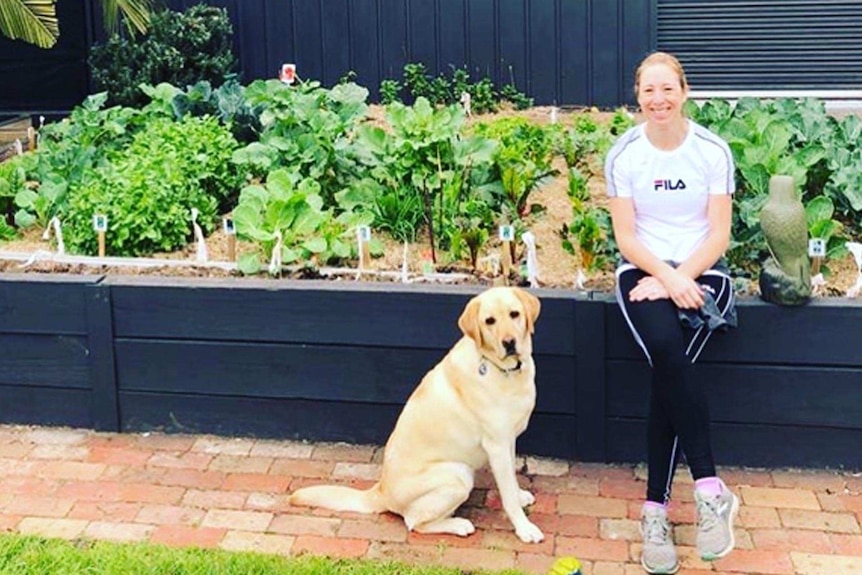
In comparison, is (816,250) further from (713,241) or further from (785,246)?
(713,241)

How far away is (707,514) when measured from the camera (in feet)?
12.1

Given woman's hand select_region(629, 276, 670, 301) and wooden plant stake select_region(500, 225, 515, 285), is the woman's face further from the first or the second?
wooden plant stake select_region(500, 225, 515, 285)

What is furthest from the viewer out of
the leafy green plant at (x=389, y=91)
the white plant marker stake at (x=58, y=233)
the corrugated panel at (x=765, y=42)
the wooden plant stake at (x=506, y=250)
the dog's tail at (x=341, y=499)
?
the corrugated panel at (x=765, y=42)

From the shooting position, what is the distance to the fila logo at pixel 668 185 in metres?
3.95

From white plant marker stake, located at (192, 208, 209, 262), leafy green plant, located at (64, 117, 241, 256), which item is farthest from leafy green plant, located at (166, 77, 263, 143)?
white plant marker stake, located at (192, 208, 209, 262)

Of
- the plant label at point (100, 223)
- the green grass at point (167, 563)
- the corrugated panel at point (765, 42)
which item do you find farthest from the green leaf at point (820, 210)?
the corrugated panel at point (765, 42)

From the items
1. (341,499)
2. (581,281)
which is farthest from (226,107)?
(341,499)

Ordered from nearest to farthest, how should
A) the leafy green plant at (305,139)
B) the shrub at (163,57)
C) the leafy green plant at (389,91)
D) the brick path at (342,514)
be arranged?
the brick path at (342,514) < the leafy green plant at (305,139) < the shrub at (163,57) < the leafy green plant at (389,91)

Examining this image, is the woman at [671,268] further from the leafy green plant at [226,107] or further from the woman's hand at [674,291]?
the leafy green plant at [226,107]

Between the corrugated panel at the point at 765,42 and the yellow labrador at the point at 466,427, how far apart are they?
6590 millimetres

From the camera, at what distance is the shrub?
9.13 m

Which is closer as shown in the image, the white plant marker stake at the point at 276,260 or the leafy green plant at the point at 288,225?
the white plant marker stake at the point at 276,260

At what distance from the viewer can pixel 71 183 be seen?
5.73 metres

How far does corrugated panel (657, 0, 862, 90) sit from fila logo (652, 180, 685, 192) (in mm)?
6252
